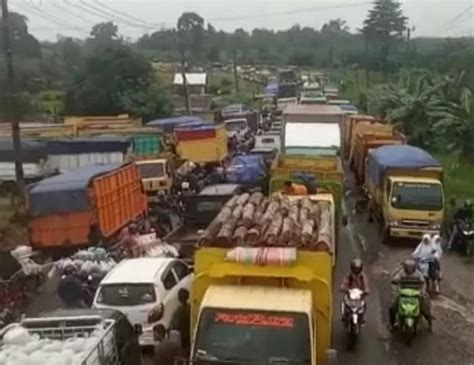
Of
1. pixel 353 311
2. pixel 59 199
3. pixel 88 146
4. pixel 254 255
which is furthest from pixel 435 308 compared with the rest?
pixel 88 146

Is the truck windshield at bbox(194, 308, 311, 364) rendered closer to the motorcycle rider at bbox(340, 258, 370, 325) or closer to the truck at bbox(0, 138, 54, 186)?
the motorcycle rider at bbox(340, 258, 370, 325)

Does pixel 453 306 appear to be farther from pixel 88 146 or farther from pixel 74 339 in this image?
pixel 88 146

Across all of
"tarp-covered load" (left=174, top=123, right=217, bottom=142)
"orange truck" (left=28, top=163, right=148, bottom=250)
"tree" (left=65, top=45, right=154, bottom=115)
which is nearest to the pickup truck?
"orange truck" (left=28, top=163, right=148, bottom=250)

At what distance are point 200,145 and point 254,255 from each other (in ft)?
83.8

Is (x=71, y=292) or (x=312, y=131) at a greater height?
(x=312, y=131)

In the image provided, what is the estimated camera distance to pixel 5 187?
3206 centimetres

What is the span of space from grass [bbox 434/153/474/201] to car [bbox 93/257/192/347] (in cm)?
1693

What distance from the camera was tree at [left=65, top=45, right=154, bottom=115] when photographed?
56.1 meters

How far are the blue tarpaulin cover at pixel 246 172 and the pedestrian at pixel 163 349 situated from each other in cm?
1494

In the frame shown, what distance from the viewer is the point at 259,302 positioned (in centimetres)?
1009

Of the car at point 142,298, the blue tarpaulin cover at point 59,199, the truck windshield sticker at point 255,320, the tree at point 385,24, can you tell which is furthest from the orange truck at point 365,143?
the tree at point 385,24

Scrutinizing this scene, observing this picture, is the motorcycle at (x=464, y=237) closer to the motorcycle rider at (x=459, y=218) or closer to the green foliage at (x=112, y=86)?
the motorcycle rider at (x=459, y=218)

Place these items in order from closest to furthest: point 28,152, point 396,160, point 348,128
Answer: point 396,160, point 28,152, point 348,128

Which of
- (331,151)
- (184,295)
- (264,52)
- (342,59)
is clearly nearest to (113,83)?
(331,151)
